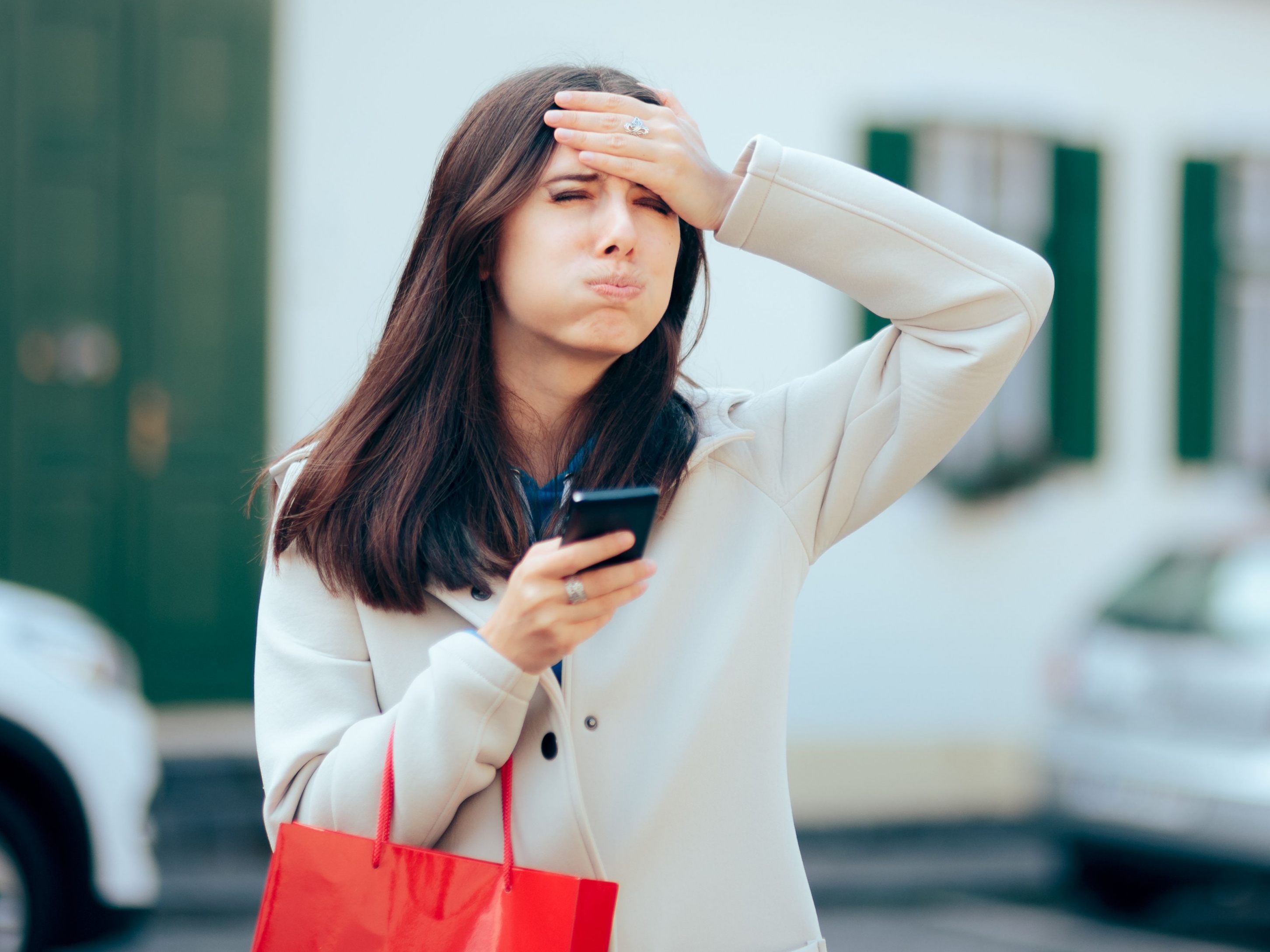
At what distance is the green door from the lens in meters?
6.21

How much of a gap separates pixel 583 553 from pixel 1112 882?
5.18 meters

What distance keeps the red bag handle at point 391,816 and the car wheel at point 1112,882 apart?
468cm

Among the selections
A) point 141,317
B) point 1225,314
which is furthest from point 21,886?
point 1225,314

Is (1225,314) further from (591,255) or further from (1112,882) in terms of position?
(591,255)

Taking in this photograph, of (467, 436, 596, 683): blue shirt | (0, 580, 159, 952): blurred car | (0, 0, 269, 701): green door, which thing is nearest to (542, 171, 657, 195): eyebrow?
(467, 436, 596, 683): blue shirt

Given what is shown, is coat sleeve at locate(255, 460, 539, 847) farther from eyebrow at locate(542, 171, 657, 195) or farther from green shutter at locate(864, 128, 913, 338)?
green shutter at locate(864, 128, 913, 338)

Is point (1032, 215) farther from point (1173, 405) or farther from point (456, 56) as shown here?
point (456, 56)

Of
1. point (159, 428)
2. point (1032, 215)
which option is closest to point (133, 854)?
point (159, 428)

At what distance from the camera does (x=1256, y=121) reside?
814 centimetres

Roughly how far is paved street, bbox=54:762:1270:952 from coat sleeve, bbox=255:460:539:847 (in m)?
3.78

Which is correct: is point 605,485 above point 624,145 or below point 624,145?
below

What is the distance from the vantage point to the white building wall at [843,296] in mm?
6465

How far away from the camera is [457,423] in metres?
1.73

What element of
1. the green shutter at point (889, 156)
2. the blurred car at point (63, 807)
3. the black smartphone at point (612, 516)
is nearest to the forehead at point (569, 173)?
the black smartphone at point (612, 516)
